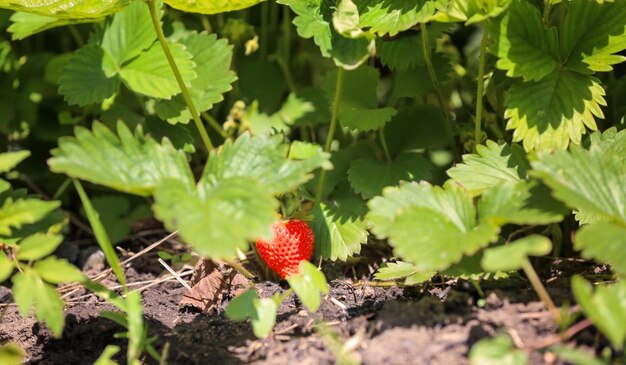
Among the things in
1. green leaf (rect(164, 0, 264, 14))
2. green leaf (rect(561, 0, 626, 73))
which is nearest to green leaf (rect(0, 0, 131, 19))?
green leaf (rect(164, 0, 264, 14))

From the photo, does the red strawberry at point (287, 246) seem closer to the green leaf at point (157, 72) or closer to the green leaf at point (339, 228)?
the green leaf at point (339, 228)

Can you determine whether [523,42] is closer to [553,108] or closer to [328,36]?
[553,108]

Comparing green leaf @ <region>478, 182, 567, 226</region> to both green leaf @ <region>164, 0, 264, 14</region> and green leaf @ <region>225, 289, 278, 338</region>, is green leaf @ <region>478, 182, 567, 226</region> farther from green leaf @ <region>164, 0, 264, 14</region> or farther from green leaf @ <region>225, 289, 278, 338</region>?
green leaf @ <region>164, 0, 264, 14</region>

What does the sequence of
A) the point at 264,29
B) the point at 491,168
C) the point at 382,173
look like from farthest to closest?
1. the point at 264,29
2. the point at 382,173
3. the point at 491,168

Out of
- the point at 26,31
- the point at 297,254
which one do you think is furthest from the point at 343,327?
the point at 26,31

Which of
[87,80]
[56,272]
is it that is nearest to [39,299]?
[56,272]
